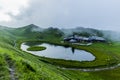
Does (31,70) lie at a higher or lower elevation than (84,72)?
higher

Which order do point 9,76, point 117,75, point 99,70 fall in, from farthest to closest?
point 99,70, point 117,75, point 9,76

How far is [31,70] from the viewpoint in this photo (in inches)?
2603

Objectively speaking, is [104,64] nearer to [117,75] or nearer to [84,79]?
[117,75]

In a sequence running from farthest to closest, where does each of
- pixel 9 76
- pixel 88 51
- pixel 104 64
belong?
pixel 88 51
pixel 104 64
pixel 9 76

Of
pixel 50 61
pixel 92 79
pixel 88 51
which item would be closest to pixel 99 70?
pixel 92 79

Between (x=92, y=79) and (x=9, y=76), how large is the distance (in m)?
56.1

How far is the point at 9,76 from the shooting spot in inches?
2251

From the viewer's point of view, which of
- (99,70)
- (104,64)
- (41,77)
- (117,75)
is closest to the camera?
(41,77)

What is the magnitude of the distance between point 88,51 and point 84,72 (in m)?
68.9

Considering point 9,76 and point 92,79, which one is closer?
point 9,76

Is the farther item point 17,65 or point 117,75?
point 117,75

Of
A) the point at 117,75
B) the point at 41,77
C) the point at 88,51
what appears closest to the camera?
the point at 41,77

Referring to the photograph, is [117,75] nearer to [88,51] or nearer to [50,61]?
[50,61]

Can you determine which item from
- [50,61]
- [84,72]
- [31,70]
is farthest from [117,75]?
[31,70]
